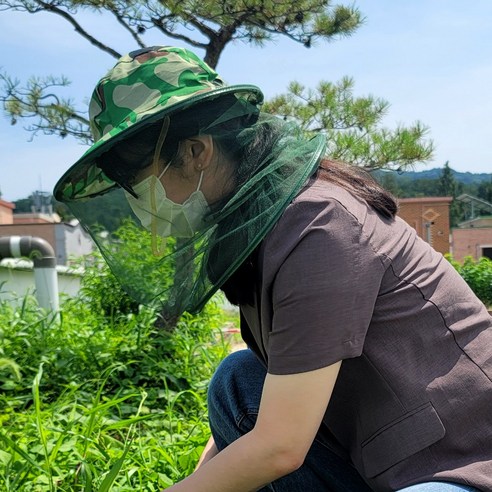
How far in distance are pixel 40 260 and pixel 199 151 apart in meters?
3.11

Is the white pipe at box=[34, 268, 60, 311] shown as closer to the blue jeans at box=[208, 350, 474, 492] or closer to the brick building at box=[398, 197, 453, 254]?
the blue jeans at box=[208, 350, 474, 492]

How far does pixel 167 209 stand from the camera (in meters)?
1.18

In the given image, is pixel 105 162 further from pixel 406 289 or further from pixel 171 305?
pixel 406 289

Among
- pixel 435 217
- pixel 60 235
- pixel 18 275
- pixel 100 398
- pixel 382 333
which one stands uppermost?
pixel 382 333

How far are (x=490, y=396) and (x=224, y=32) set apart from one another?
11.4ft

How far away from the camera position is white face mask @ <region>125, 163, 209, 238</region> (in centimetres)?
116

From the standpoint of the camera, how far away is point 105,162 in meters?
1.18

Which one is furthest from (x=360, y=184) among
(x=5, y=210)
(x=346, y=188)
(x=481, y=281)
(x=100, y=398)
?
(x=5, y=210)

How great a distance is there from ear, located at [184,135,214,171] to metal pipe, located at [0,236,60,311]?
2.87 m

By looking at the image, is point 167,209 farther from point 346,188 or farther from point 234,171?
point 346,188

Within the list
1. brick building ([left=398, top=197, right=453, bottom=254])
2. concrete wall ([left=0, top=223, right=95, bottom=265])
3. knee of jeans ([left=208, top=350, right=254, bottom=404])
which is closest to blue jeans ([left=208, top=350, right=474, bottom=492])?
knee of jeans ([left=208, top=350, right=254, bottom=404])

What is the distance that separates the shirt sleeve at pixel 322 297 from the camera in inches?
39.4

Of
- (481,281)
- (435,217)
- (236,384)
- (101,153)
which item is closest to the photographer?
(101,153)

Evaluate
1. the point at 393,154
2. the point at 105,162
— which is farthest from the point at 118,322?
the point at 105,162
